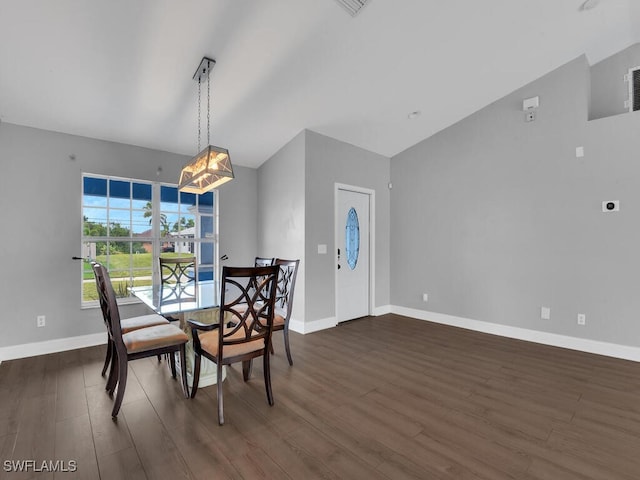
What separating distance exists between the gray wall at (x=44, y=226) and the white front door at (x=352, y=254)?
2946 millimetres

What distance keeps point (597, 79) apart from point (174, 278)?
5.80 meters

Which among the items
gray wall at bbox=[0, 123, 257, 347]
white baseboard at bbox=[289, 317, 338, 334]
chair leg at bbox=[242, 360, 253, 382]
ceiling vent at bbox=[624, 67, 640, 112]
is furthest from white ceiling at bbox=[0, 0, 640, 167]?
chair leg at bbox=[242, 360, 253, 382]

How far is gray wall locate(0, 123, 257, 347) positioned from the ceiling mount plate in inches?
68.4

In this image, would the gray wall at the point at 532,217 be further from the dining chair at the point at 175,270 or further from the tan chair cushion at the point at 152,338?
the tan chair cushion at the point at 152,338

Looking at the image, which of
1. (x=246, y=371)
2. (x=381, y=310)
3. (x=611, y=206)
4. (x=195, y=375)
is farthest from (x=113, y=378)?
(x=611, y=206)

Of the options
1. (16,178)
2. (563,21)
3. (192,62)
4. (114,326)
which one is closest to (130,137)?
(16,178)

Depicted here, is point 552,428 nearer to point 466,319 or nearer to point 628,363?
point 628,363

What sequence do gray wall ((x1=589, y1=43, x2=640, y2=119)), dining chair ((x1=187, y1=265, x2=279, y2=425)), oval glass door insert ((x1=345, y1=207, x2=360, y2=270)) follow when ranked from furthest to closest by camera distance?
oval glass door insert ((x1=345, y1=207, x2=360, y2=270)), gray wall ((x1=589, y1=43, x2=640, y2=119)), dining chair ((x1=187, y1=265, x2=279, y2=425))

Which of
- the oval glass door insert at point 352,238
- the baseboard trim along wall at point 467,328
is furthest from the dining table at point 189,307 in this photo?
the oval glass door insert at point 352,238

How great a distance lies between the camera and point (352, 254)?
16.0 feet

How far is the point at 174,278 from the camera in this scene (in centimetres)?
373

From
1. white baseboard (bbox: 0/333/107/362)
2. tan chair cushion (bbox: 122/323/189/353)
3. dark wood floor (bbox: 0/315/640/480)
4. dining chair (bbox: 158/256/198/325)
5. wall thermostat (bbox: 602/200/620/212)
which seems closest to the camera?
dark wood floor (bbox: 0/315/640/480)

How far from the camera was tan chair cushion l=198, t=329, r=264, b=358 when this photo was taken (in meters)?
2.21

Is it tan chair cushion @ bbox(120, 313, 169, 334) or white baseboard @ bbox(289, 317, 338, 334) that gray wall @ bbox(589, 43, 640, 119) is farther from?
tan chair cushion @ bbox(120, 313, 169, 334)
